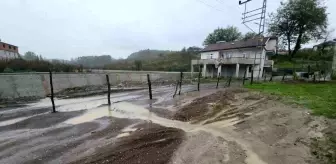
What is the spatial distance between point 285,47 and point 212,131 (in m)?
48.4

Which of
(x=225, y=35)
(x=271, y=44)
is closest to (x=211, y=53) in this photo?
(x=271, y=44)

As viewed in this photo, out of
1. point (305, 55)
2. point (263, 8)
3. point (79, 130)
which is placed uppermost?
point (263, 8)

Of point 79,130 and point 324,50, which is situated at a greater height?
point 324,50

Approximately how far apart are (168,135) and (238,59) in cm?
2676

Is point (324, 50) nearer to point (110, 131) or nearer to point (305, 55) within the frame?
point (305, 55)

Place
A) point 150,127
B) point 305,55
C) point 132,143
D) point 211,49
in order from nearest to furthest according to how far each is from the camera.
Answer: point 132,143, point 150,127, point 211,49, point 305,55

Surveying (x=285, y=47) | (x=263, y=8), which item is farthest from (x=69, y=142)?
(x=285, y=47)

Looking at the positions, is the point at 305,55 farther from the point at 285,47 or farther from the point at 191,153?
the point at 191,153

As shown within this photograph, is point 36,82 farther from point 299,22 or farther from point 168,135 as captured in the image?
point 299,22

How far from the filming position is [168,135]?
271 inches

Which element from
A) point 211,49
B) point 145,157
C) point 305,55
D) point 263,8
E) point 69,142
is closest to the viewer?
point 145,157

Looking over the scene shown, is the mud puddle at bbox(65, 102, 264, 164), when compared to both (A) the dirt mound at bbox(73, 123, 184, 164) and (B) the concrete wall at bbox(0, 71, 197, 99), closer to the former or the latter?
(A) the dirt mound at bbox(73, 123, 184, 164)

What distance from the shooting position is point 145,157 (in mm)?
5137

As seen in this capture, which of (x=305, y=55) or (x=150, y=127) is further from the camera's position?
(x=305, y=55)
